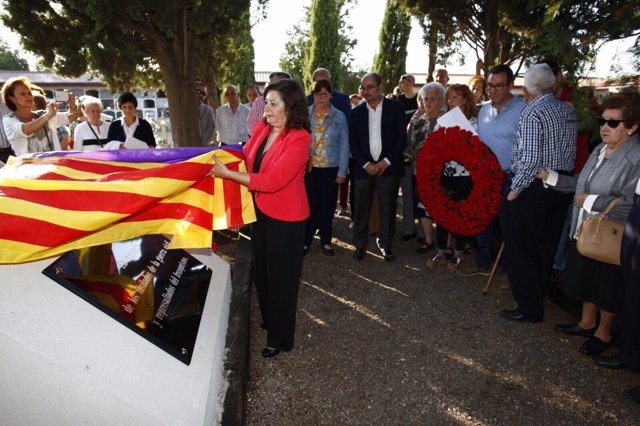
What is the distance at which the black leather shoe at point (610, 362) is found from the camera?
329 cm

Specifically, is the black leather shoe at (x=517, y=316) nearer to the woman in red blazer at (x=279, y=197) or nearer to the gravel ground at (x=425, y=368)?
the gravel ground at (x=425, y=368)

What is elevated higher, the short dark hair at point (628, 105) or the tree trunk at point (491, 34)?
the tree trunk at point (491, 34)

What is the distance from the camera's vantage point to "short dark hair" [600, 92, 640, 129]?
3.16m

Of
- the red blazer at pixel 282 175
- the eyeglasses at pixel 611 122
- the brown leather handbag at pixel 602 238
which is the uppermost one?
the eyeglasses at pixel 611 122

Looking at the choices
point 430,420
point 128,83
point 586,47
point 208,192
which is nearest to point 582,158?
point 586,47

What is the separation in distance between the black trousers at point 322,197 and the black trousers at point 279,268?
2102 millimetres

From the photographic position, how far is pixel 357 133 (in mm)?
5535

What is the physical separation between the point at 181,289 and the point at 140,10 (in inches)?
183

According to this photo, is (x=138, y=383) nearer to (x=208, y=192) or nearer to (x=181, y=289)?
(x=181, y=289)

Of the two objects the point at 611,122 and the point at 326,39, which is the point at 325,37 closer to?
the point at 326,39

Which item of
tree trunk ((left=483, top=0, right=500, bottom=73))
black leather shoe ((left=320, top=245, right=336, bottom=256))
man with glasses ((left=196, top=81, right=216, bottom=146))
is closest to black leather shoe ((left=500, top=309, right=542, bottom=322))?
black leather shoe ((left=320, top=245, right=336, bottom=256))

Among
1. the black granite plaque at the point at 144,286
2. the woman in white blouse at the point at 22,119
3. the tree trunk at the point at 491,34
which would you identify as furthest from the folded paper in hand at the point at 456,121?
the tree trunk at the point at 491,34

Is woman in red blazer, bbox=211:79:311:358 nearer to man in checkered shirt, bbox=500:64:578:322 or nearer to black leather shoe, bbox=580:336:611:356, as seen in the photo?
man in checkered shirt, bbox=500:64:578:322

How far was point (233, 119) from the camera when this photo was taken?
775 centimetres
